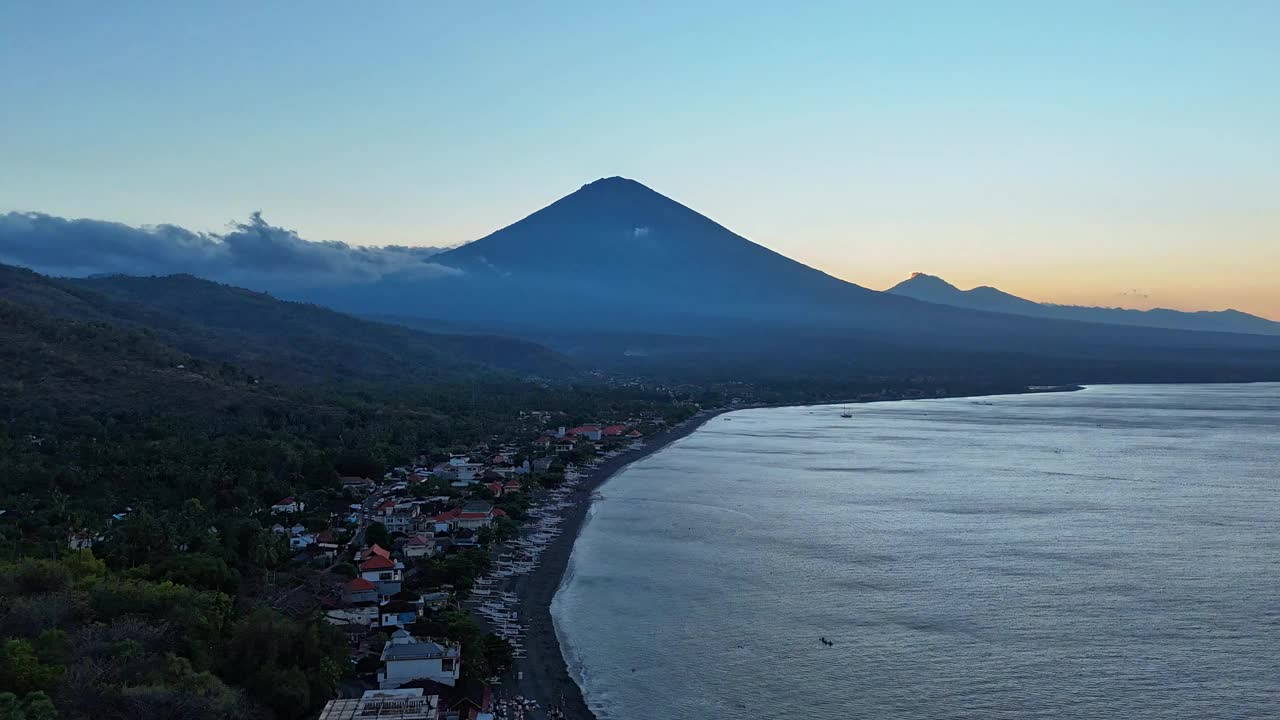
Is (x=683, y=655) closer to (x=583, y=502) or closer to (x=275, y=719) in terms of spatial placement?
(x=275, y=719)

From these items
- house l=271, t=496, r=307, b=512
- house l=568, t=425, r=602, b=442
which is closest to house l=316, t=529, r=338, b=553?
house l=271, t=496, r=307, b=512

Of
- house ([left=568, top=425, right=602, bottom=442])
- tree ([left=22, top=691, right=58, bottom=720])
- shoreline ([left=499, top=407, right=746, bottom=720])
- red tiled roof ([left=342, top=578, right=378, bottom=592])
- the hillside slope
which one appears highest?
the hillside slope

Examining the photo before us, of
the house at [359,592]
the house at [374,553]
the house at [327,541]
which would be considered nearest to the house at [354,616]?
the house at [359,592]

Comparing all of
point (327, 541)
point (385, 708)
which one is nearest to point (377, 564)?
point (327, 541)

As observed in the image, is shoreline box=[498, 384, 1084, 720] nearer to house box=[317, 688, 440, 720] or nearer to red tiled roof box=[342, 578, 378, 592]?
house box=[317, 688, 440, 720]

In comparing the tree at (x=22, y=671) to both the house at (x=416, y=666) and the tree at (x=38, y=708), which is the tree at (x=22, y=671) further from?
the house at (x=416, y=666)

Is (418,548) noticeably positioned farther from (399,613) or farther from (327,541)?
(399,613)
